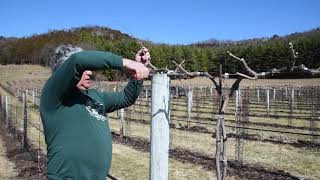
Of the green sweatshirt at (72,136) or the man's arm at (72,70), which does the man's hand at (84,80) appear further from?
the man's arm at (72,70)

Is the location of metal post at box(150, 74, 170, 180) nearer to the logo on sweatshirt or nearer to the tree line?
the logo on sweatshirt

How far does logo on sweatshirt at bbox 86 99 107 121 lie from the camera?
296 centimetres

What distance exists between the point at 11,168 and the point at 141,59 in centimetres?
886

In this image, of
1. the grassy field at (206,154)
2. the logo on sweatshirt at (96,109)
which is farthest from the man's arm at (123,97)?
the grassy field at (206,154)

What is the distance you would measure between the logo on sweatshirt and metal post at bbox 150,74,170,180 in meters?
0.35

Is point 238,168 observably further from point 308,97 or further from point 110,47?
point 110,47

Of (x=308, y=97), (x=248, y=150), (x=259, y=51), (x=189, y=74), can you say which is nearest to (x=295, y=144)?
(x=248, y=150)

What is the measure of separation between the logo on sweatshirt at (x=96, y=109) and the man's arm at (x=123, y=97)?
0.75 ft

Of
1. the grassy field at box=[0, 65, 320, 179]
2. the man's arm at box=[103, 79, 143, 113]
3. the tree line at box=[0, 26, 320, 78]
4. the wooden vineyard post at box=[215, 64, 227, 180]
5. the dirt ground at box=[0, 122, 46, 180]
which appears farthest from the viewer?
the tree line at box=[0, 26, 320, 78]

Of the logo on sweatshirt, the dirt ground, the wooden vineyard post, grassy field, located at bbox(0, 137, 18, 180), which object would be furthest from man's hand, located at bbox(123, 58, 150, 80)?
grassy field, located at bbox(0, 137, 18, 180)

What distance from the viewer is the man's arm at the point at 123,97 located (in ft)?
10.9

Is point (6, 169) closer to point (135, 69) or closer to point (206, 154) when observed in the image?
point (206, 154)

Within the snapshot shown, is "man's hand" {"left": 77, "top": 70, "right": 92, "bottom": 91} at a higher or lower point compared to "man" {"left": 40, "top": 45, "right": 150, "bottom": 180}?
higher

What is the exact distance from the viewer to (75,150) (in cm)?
279
